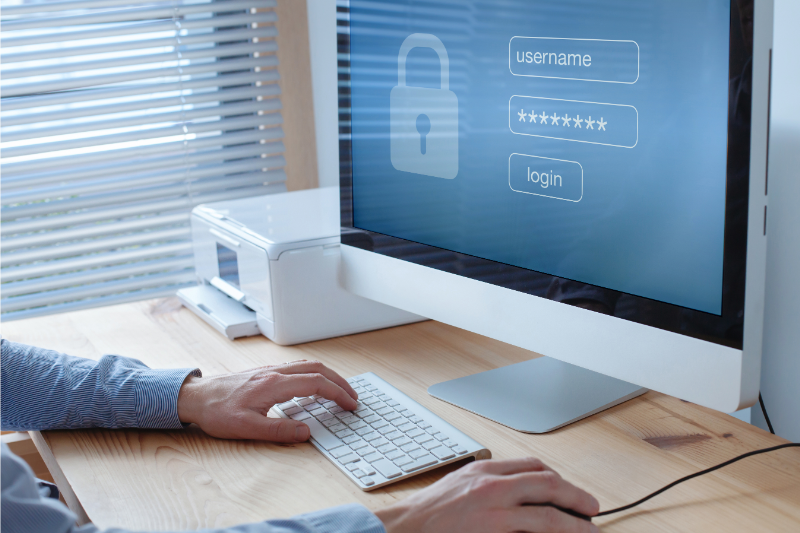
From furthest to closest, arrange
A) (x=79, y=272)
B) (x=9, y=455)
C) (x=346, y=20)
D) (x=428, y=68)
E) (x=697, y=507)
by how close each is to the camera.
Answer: (x=79, y=272) < (x=346, y=20) < (x=428, y=68) < (x=697, y=507) < (x=9, y=455)

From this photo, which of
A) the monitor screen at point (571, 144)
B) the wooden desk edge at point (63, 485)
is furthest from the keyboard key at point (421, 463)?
the wooden desk edge at point (63, 485)

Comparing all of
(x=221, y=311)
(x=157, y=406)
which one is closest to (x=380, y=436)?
(x=157, y=406)

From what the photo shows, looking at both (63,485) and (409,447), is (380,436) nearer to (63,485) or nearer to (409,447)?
(409,447)

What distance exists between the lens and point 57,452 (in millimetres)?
867

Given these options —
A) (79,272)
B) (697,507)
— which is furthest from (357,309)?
(79,272)

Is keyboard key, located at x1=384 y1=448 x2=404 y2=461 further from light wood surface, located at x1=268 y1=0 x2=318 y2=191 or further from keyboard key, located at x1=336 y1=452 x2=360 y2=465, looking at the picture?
light wood surface, located at x1=268 y1=0 x2=318 y2=191

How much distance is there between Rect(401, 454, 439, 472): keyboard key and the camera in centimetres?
78

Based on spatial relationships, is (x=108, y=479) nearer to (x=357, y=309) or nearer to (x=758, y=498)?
(x=357, y=309)

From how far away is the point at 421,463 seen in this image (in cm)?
78

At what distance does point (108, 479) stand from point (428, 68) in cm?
66

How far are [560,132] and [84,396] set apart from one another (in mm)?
675

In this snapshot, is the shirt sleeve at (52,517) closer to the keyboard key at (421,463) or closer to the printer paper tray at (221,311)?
the keyboard key at (421,463)

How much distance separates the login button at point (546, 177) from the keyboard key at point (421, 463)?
338 millimetres

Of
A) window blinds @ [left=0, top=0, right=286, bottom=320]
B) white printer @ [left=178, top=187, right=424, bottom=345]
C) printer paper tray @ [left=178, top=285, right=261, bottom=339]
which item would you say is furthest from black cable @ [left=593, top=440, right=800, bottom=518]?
window blinds @ [left=0, top=0, right=286, bottom=320]
